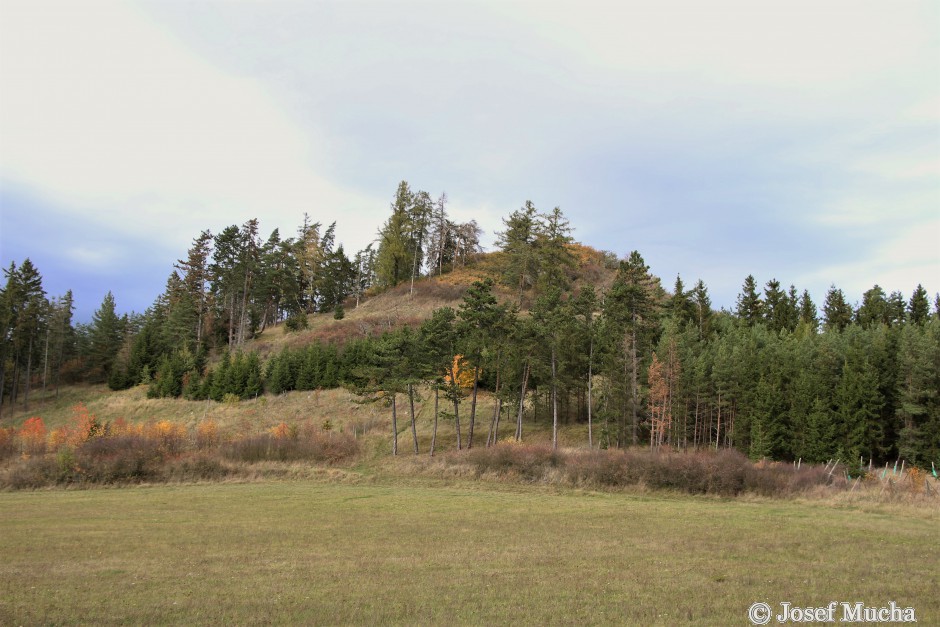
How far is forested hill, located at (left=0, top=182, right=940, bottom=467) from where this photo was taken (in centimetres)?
4812

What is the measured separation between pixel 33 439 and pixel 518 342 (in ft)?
152

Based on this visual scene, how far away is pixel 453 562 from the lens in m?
15.3

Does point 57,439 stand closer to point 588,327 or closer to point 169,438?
point 169,438

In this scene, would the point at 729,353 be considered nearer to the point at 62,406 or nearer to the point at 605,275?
the point at 605,275

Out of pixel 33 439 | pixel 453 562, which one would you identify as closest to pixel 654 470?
pixel 453 562

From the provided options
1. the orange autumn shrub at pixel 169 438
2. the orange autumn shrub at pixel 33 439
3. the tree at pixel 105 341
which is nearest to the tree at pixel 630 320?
the orange autumn shrub at pixel 169 438

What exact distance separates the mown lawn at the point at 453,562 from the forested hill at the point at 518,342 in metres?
22.6

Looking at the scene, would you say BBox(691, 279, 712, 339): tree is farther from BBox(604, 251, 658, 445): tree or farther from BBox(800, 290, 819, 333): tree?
BBox(604, 251, 658, 445): tree

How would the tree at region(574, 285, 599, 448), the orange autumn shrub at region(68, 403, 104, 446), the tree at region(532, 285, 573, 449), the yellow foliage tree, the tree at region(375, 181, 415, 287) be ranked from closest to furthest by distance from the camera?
the orange autumn shrub at region(68, 403, 104, 446)
the tree at region(532, 285, 573, 449)
the tree at region(574, 285, 599, 448)
the yellow foliage tree
the tree at region(375, 181, 415, 287)

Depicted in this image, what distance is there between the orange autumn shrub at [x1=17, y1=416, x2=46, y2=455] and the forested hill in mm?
17979

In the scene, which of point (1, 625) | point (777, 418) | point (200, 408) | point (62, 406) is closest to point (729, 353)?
point (777, 418)

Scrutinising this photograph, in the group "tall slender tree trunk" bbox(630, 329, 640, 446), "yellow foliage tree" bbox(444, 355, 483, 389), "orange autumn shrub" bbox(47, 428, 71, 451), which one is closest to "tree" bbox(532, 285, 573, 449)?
"tall slender tree trunk" bbox(630, 329, 640, 446)

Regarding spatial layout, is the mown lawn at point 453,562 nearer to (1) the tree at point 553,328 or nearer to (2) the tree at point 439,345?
(1) the tree at point 553,328

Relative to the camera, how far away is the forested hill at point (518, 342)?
158 feet
